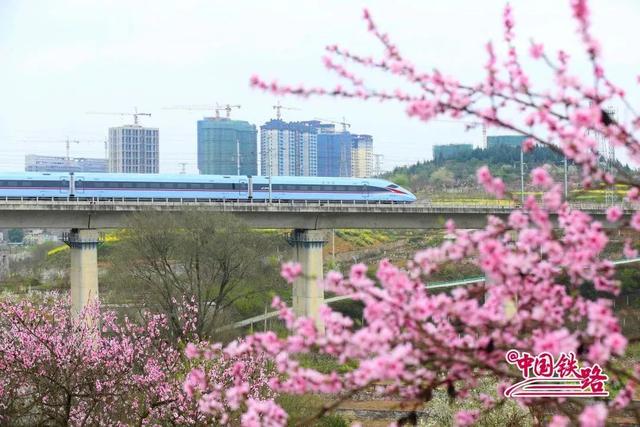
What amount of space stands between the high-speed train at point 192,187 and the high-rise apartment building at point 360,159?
232ft

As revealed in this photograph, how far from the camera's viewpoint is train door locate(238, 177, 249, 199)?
149 ft

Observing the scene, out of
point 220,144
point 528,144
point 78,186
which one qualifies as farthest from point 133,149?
point 528,144

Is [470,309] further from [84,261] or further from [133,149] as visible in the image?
[133,149]

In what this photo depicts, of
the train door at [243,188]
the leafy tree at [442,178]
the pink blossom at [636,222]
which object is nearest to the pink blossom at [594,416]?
the pink blossom at [636,222]

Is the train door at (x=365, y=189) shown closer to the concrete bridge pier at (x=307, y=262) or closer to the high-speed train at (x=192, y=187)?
the high-speed train at (x=192, y=187)

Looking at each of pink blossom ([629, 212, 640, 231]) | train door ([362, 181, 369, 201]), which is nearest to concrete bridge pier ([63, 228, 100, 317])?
train door ([362, 181, 369, 201])

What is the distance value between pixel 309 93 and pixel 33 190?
127ft

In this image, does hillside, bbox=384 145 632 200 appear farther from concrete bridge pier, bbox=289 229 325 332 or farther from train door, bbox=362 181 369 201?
concrete bridge pier, bbox=289 229 325 332

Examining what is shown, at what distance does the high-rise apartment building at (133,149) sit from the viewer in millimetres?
111938

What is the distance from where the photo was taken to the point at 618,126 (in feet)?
16.0

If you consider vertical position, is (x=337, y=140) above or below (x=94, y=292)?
above

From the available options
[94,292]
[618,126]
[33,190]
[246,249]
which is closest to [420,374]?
[618,126]

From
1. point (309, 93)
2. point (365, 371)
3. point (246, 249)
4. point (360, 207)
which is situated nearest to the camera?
point (365, 371)

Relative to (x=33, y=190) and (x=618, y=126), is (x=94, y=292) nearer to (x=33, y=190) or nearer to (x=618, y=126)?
(x=33, y=190)
